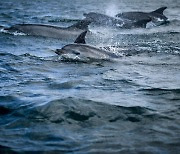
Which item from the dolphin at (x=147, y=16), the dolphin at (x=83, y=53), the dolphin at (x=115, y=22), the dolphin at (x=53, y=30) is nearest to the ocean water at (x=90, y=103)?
the dolphin at (x=83, y=53)

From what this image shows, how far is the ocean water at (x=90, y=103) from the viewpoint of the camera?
584cm

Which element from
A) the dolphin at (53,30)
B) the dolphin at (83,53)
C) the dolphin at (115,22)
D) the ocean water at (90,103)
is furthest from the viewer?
the dolphin at (115,22)

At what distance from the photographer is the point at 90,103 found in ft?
25.2

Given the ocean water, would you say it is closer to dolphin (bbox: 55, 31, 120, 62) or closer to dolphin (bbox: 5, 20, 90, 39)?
dolphin (bbox: 55, 31, 120, 62)

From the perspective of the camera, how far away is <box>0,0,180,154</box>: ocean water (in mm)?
5835

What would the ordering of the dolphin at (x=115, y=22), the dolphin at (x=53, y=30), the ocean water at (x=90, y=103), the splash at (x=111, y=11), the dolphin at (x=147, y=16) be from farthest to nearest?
1. the splash at (x=111, y=11)
2. the dolphin at (x=147, y=16)
3. the dolphin at (x=115, y=22)
4. the dolphin at (x=53, y=30)
5. the ocean water at (x=90, y=103)

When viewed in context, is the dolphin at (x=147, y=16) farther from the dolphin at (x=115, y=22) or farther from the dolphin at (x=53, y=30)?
the dolphin at (x=53, y=30)

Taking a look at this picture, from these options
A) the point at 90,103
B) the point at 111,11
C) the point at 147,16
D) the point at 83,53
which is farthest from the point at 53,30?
the point at 111,11

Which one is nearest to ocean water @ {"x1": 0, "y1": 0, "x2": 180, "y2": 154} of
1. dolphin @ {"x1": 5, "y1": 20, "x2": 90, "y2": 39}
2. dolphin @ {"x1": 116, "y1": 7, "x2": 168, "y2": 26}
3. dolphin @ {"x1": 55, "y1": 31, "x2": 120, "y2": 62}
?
dolphin @ {"x1": 55, "y1": 31, "x2": 120, "y2": 62}

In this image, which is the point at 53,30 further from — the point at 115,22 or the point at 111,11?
the point at 111,11

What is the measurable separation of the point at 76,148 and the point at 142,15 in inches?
769

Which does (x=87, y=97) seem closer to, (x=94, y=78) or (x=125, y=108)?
(x=125, y=108)

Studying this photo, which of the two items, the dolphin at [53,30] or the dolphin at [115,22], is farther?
the dolphin at [115,22]

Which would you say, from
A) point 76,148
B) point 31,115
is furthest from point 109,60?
point 76,148
